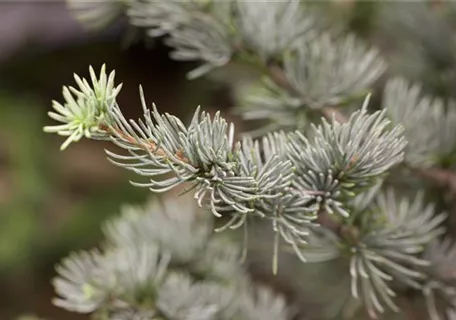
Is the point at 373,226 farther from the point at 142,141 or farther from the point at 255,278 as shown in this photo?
the point at 255,278

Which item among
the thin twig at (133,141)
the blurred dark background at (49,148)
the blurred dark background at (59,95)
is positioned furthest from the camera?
the blurred dark background at (49,148)

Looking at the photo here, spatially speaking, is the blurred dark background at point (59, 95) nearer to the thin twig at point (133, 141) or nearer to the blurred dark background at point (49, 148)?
the blurred dark background at point (49, 148)

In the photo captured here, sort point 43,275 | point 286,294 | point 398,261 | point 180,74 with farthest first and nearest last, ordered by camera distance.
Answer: point 180,74, point 43,275, point 286,294, point 398,261

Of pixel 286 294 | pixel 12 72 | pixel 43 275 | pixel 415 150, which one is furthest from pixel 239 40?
pixel 12 72

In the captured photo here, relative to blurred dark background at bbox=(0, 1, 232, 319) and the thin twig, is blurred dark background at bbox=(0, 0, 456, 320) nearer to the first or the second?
blurred dark background at bbox=(0, 1, 232, 319)

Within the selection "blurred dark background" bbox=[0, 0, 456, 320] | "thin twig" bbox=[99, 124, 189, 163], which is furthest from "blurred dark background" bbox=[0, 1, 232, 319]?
"thin twig" bbox=[99, 124, 189, 163]

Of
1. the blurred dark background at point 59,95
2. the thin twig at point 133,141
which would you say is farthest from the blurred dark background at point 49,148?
the thin twig at point 133,141

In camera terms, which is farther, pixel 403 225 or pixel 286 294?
pixel 286 294

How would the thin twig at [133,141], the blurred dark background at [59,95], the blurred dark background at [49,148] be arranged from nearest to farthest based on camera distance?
the thin twig at [133,141] → the blurred dark background at [59,95] → the blurred dark background at [49,148]
